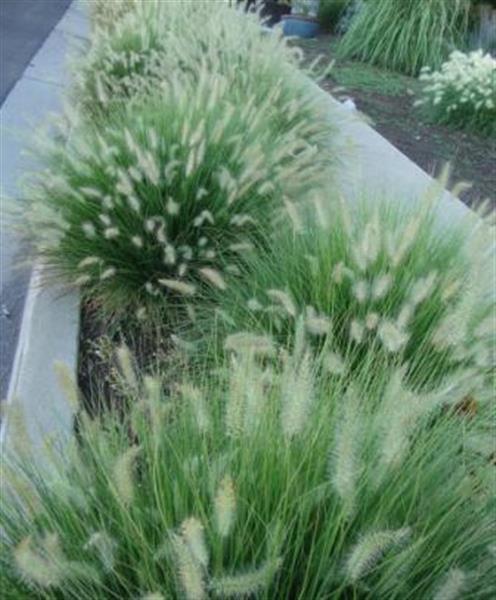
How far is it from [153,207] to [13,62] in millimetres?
5162

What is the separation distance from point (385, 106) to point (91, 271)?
5.08 m

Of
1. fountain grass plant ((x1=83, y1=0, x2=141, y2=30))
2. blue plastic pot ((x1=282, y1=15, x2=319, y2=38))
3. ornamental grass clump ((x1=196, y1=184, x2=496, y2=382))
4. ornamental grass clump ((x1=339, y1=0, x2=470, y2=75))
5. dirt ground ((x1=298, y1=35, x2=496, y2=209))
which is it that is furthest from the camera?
blue plastic pot ((x1=282, y1=15, x2=319, y2=38))

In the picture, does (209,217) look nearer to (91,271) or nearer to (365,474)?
(91,271)

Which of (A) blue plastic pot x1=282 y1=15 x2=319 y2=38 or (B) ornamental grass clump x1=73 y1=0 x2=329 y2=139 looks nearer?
(B) ornamental grass clump x1=73 y1=0 x2=329 y2=139

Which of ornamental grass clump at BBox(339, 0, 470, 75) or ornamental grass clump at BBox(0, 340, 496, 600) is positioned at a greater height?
ornamental grass clump at BBox(0, 340, 496, 600)

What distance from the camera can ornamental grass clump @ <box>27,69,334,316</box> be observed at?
12.9 ft

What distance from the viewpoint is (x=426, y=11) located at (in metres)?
9.45

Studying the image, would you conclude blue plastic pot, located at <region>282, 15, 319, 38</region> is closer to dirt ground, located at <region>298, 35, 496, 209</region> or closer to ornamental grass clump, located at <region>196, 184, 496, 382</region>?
dirt ground, located at <region>298, 35, 496, 209</region>

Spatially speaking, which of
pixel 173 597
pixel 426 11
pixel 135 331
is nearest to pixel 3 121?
pixel 135 331

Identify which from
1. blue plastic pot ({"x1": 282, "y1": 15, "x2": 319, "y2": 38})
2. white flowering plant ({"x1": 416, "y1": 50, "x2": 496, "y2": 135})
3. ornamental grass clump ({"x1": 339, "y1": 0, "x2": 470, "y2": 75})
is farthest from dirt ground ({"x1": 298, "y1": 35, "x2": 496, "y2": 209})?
blue plastic pot ({"x1": 282, "y1": 15, "x2": 319, "y2": 38})

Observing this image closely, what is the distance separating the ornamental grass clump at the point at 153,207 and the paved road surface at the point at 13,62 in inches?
14.7

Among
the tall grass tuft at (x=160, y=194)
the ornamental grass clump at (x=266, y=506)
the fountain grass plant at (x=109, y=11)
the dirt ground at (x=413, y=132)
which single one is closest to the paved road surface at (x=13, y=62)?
the tall grass tuft at (x=160, y=194)

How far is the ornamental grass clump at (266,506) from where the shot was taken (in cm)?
177

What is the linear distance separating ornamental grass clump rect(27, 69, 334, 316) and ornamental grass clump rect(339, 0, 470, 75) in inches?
233
